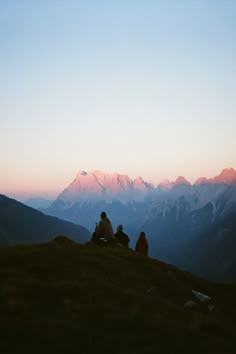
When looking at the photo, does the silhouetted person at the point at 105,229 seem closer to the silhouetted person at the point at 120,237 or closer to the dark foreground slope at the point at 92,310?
the silhouetted person at the point at 120,237

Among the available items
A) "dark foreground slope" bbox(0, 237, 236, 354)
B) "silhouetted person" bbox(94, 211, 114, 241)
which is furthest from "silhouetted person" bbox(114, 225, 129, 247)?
"dark foreground slope" bbox(0, 237, 236, 354)

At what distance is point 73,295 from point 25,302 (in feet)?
7.36

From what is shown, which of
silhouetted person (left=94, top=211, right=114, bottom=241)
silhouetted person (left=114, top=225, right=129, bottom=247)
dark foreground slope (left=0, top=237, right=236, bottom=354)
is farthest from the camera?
silhouetted person (left=114, top=225, right=129, bottom=247)

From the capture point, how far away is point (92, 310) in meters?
17.5

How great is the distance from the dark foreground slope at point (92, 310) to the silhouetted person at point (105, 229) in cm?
861

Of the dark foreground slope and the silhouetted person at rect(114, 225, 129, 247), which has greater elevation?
the silhouetted person at rect(114, 225, 129, 247)

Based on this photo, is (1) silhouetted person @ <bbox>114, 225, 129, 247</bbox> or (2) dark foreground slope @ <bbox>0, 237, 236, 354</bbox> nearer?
(2) dark foreground slope @ <bbox>0, 237, 236, 354</bbox>

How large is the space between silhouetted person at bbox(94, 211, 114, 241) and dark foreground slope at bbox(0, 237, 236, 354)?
339 inches

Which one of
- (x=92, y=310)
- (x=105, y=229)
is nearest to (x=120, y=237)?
(x=105, y=229)

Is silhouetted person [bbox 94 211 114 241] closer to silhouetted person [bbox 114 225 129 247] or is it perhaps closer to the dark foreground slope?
silhouetted person [bbox 114 225 129 247]

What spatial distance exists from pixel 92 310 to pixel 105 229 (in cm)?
1977

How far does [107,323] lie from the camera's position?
16.2 m

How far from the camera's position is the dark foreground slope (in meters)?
14.3

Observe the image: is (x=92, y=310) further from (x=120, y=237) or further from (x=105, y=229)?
(x=120, y=237)
